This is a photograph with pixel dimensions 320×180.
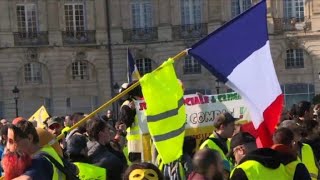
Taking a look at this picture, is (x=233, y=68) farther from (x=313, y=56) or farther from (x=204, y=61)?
(x=313, y=56)

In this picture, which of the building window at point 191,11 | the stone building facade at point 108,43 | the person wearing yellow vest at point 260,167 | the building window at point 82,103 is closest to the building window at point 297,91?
the stone building facade at point 108,43

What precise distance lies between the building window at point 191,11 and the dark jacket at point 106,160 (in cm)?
3332

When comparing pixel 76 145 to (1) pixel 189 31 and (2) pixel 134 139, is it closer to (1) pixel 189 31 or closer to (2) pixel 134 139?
(2) pixel 134 139

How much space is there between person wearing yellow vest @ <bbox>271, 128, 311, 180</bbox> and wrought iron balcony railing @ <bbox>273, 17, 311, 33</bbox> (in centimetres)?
3424

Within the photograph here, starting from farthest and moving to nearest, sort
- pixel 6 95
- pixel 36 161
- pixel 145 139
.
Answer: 1. pixel 6 95
2. pixel 145 139
3. pixel 36 161

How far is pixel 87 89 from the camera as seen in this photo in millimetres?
40844

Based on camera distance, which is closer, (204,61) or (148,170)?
(148,170)

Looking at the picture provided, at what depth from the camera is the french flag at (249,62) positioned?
7.29 metres

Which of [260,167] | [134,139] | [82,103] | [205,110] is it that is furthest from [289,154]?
[82,103]

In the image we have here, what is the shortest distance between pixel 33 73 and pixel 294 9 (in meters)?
14.0

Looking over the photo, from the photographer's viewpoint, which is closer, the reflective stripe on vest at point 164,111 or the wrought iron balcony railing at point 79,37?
the reflective stripe on vest at point 164,111

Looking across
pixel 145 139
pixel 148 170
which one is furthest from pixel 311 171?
pixel 148 170

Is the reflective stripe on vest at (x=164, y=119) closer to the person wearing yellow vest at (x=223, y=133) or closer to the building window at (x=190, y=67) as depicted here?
the person wearing yellow vest at (x=223, y=133)

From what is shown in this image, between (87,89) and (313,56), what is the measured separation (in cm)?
1189
